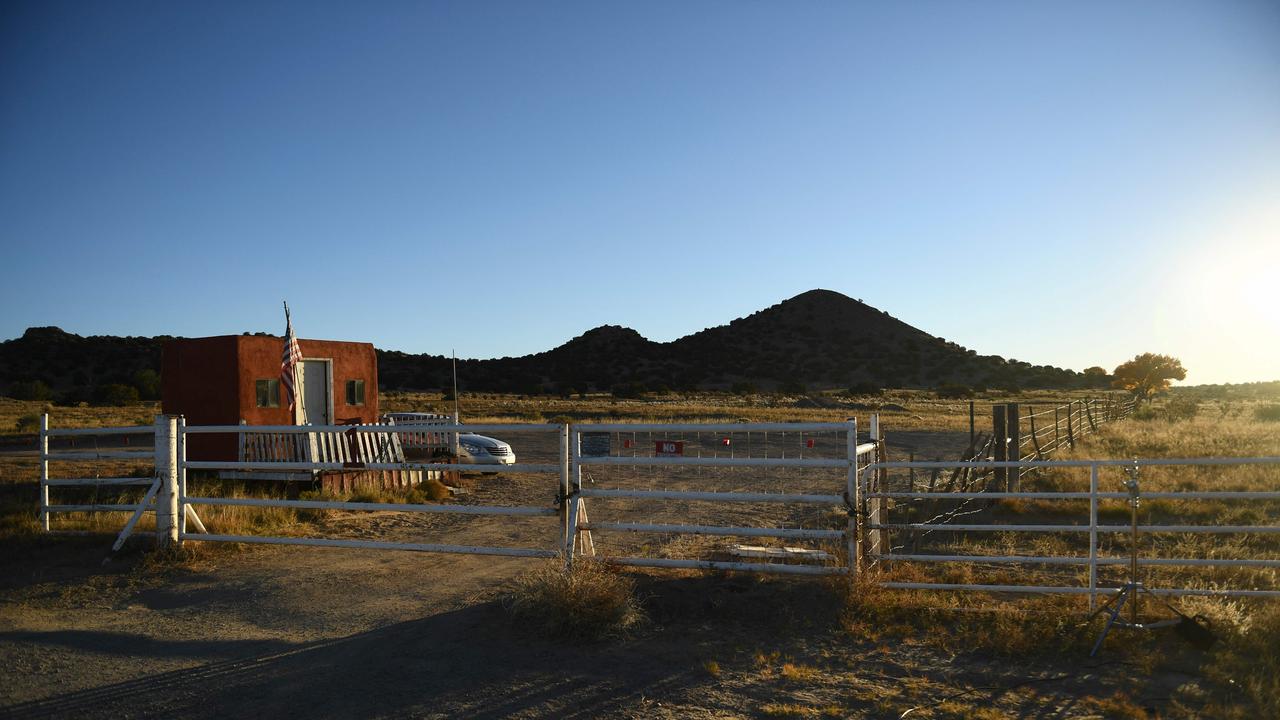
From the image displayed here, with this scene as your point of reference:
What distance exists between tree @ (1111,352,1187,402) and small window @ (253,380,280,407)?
5486 centimetres

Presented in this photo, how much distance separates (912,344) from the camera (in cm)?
10494

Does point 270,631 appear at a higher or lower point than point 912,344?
lower

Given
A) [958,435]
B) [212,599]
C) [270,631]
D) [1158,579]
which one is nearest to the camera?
[270,631]

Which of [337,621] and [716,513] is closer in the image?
[337,621]

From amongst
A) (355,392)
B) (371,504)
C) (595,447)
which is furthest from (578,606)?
(595,447)

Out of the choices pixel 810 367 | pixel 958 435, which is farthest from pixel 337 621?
pixel 810 367

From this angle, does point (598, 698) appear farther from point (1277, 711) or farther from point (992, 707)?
point (1277, 711)

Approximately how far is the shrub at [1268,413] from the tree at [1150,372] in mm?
15768

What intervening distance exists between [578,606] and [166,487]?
5.56m

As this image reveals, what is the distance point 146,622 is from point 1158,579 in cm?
974

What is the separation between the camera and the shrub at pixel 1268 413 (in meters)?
34.3

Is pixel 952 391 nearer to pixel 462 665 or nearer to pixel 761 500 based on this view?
pixel 761 500

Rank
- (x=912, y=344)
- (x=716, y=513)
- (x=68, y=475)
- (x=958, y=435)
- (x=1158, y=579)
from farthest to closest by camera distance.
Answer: (x=912, y=344) < (x=958, y=435) < (x=68, y=475) < (x=716, y=513) < (x=1158, y=579)

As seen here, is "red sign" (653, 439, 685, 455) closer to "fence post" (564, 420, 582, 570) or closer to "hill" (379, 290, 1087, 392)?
"fence post" (564, 420, 582, 570)
